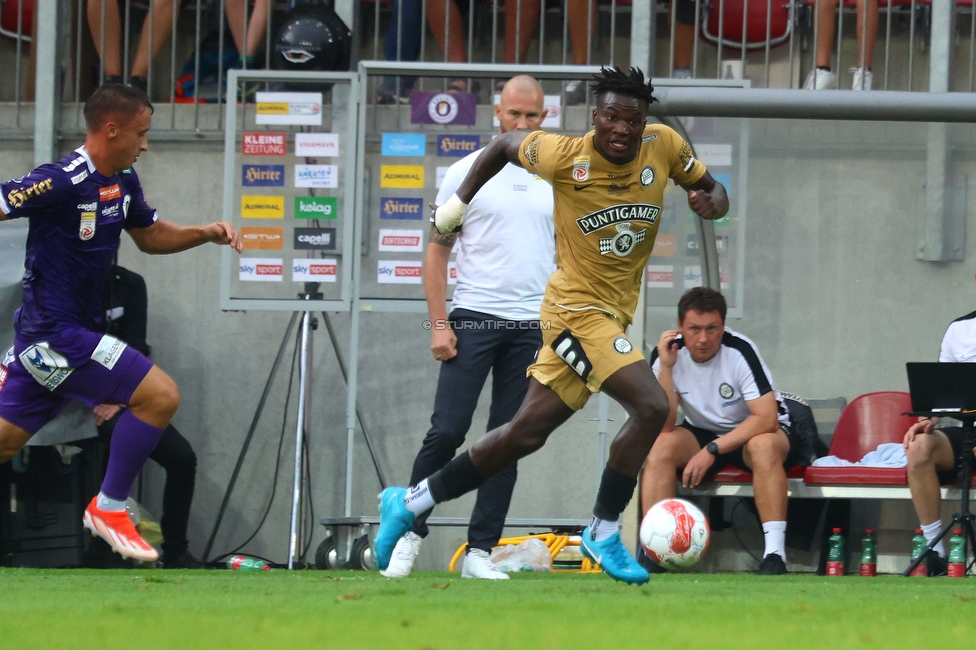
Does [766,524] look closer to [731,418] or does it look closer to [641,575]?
[731,418]

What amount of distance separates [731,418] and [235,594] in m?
3.93

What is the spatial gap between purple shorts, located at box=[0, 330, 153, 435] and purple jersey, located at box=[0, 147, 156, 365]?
0.14ft

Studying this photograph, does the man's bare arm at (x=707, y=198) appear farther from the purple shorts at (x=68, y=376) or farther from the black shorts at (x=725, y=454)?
the purple shorts at (x=68, y=376)

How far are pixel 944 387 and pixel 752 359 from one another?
1.17 m

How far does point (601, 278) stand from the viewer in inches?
230

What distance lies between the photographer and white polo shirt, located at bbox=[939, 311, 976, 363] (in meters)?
8.27

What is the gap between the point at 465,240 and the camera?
7.11m

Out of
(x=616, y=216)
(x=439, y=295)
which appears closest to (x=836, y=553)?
(x=439, y=295)

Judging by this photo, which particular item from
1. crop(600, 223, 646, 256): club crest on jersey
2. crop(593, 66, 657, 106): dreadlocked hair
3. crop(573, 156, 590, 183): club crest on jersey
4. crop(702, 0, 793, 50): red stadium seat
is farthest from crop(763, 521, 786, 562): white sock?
crop(702, 0, 793, 50): red stadium seat

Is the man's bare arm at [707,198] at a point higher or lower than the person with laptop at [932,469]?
higher

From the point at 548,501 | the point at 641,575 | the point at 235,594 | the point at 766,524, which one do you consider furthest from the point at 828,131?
→ the point at 235,594

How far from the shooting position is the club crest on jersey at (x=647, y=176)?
5801 mm

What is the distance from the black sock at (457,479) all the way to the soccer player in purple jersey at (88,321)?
4.76 ft

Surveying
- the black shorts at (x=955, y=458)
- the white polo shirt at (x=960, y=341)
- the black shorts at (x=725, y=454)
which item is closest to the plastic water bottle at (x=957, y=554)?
the black shorts at (x=955, y=458)
